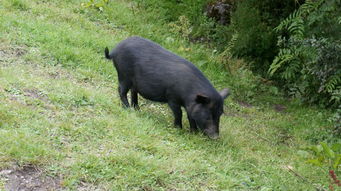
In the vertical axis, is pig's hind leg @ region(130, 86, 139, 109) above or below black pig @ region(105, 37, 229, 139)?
below

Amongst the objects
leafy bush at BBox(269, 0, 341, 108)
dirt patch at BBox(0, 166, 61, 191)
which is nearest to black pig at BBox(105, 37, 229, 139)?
leafy bush at BBox(269, 0, 341, 108)

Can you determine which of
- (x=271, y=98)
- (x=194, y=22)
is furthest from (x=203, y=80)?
(x=194, y=22)

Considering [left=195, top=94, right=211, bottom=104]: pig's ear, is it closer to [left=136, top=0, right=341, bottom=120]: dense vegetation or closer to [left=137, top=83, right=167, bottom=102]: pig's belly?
[left=137, top=83, right=167, bottom=102]: pig's belly

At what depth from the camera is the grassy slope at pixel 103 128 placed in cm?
548

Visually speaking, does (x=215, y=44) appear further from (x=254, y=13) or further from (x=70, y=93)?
(x=70, y=93)

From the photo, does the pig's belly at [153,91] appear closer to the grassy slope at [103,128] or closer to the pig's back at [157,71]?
the pig's back at [157,71]

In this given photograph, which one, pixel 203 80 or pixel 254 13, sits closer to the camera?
pixel 203 80

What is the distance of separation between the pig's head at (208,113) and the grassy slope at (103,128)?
0.16 m

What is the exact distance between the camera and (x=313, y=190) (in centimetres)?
641

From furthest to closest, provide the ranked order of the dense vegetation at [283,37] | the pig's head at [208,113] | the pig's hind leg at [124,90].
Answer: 1. the dense vegetation at [283,37]
2. the pig's hind leg at [124,90]
3. the pig's head at [208,113]

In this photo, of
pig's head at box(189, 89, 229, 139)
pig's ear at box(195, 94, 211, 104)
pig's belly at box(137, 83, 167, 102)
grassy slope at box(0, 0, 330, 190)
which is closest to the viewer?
grassy slope at box(0, 0, 330, 190)

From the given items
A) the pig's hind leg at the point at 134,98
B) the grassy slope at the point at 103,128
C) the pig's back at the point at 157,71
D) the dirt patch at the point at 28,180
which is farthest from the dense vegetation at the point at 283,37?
the dirt patch at the point at 28,180

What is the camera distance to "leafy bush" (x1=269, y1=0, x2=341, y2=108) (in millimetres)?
8656

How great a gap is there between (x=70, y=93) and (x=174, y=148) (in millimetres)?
1973
